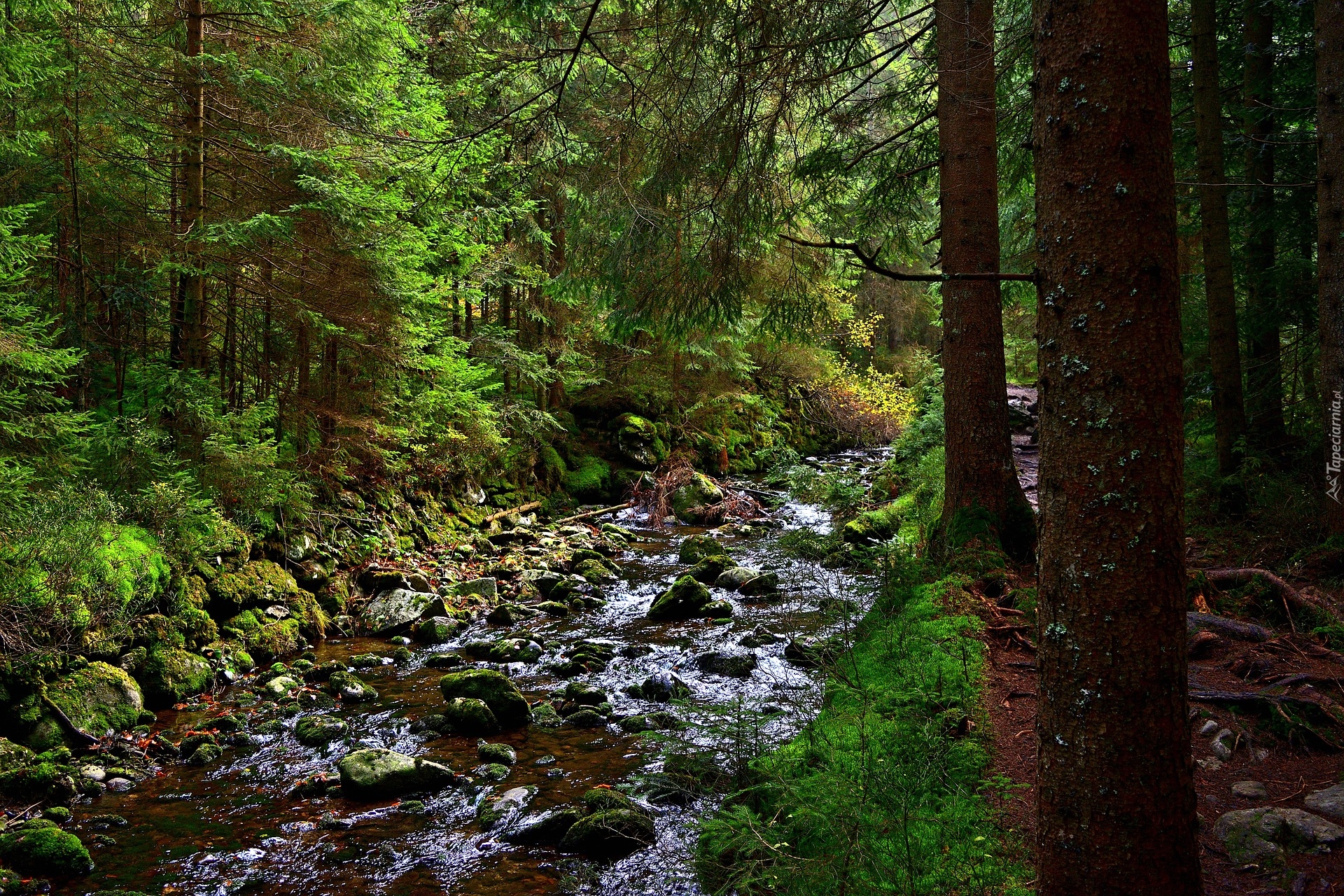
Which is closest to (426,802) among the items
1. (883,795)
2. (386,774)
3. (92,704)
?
(386,774)

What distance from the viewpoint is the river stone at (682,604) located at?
953 cm

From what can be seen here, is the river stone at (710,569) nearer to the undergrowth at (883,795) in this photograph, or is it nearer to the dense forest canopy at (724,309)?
the dense forest canopy at (724,309)

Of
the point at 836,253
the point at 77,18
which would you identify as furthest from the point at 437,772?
the point at 77,18

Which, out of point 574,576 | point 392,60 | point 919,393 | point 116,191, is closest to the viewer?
point 116,191

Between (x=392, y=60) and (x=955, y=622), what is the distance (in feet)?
33.2

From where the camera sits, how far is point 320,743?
20.5 feet

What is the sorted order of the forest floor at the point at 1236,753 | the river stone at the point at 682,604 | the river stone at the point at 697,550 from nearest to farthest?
the forest floor at the point at 1236,753
the river stone at the point at 682,604
the river stone at the point at 697,550

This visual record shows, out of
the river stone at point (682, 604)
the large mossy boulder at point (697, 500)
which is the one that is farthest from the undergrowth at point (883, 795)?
the large mossy boulder at point (697, 500)

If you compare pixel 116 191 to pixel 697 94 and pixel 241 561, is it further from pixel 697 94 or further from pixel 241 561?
pixel 697 94

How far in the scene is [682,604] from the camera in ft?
31.5

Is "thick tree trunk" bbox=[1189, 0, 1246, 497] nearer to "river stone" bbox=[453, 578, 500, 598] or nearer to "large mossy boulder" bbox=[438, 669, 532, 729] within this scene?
"large mossy boulder" bbox=[438, 669, 532, 729]

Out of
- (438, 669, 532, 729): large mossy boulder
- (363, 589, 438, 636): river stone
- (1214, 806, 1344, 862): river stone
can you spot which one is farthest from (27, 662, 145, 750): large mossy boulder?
(1214, 806, 1344, 862): river stone

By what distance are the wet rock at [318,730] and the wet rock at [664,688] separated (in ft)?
9.06

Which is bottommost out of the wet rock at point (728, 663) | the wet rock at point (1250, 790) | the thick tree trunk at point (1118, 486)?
the wet rock at point (728, 663)
